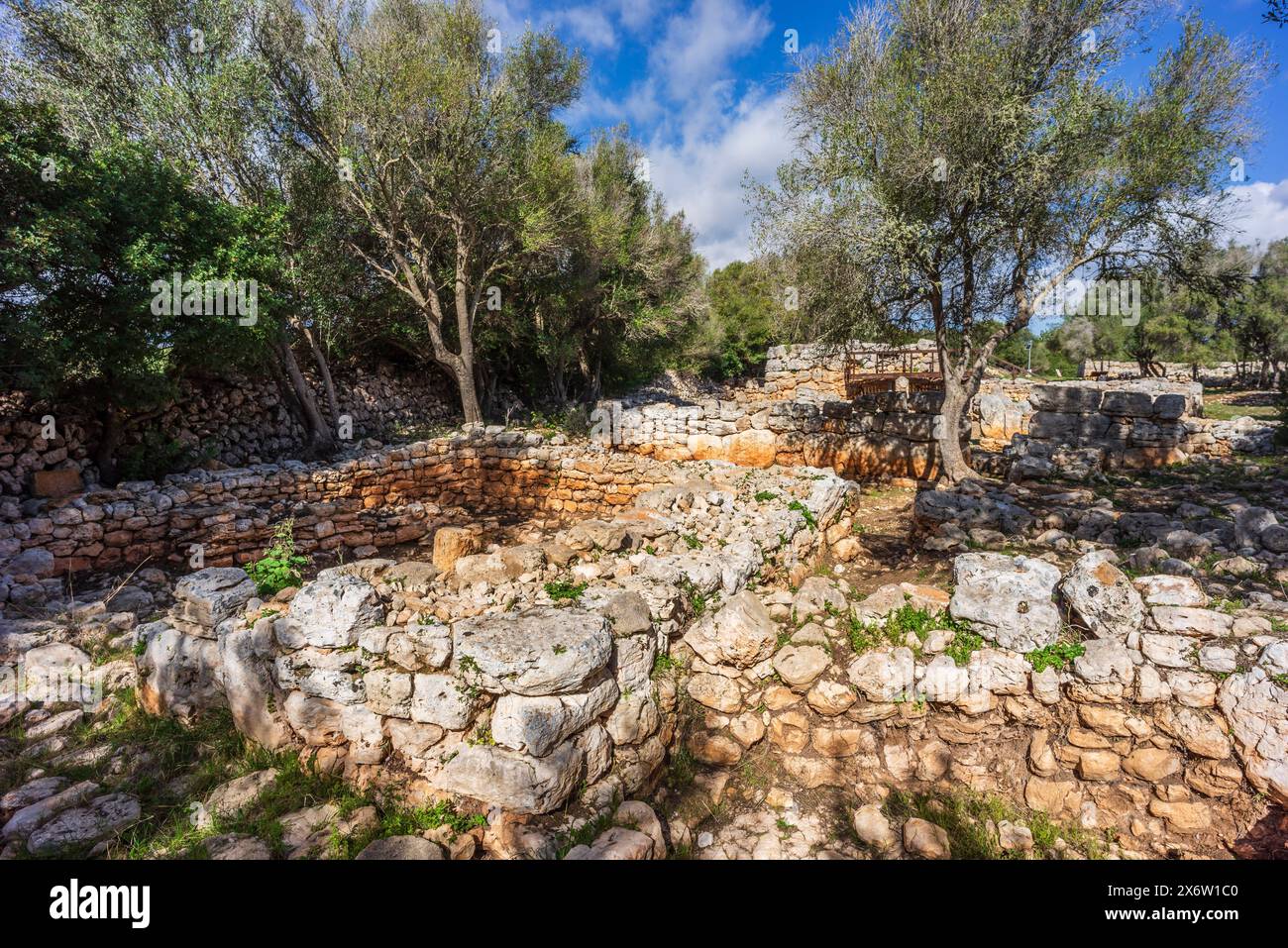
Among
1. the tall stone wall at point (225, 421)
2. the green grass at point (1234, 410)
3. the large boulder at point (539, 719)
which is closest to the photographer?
the large boulder at point (539, 719)

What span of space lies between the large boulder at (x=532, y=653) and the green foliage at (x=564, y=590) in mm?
651

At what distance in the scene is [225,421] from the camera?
11.7 meters

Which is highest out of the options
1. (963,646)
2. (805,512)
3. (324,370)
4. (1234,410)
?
(324,370)

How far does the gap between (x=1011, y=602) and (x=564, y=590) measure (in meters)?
3.64

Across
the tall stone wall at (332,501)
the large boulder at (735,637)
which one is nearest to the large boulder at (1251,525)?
the large boulder at (735,637)

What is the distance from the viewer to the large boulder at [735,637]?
13.5ft

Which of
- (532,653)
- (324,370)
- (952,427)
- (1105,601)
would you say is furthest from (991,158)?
(324,370)

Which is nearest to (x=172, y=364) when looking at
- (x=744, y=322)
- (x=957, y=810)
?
(x=957, y=810)

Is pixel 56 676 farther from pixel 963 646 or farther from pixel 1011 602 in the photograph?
pixel 1011 602

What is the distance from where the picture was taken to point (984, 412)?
15.2m

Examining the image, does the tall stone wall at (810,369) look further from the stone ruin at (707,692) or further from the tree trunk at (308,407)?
the tree trunk at (308,407)

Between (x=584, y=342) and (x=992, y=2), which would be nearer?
(x=992, y=2)

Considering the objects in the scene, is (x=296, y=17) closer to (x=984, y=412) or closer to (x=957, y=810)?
(x=957, y=810)
